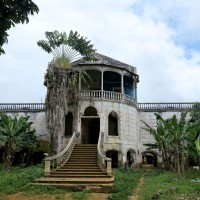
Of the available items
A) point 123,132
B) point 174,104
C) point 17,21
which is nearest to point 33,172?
point 123,132

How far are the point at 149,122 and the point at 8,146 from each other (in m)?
13.4

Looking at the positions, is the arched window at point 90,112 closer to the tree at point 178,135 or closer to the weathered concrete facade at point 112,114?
the weathered concrete facade at point 112,114

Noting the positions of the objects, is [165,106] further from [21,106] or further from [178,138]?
[21,106]

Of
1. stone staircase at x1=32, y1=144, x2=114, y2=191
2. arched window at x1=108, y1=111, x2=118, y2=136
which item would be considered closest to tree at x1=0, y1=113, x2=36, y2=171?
stone staircase at x1=32, y1=144, x2=114, y2=191

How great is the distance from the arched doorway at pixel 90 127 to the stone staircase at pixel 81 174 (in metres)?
4.47

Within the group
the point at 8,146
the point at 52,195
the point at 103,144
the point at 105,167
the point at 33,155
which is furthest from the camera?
the point at 33,155

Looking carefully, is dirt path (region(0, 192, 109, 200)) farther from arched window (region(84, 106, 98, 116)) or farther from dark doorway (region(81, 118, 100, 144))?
arched window (region(84, 106, 98, 116))

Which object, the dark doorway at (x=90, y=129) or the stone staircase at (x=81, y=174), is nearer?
the stone staircase at (x=81, y=174)

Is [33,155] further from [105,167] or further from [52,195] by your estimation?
[52,195]

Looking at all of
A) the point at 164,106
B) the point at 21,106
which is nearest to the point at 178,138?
the point at 164,106

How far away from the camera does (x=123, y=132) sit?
27.4 meters

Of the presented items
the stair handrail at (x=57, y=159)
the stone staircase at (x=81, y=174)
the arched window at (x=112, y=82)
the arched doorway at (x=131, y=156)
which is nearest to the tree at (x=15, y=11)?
the stone staircase at (x=81, y=174)

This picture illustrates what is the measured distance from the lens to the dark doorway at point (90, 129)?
94.2 feet

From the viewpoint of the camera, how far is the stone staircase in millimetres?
16144
